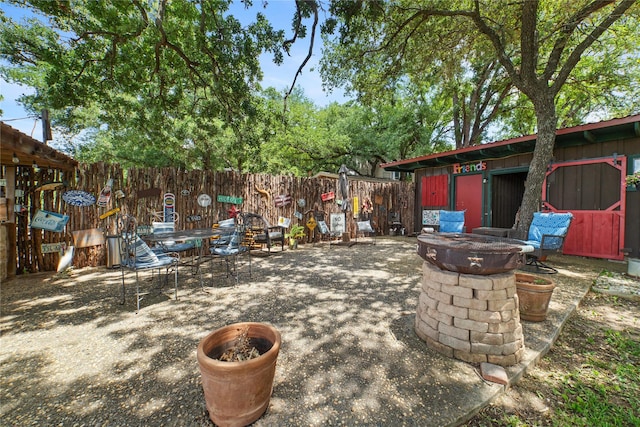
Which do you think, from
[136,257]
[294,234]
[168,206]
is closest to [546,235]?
[294,234]

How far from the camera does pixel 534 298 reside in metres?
2.52

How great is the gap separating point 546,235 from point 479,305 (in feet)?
11.5

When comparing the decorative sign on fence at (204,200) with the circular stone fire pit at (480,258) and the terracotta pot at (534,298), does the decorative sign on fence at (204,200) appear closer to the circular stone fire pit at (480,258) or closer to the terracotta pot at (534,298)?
the circular stone fire pit at (480,258)

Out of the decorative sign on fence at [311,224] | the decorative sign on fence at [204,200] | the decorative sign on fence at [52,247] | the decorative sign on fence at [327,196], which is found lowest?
the decorative sign on fence at [52,247]

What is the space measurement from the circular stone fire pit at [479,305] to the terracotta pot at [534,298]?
714 mm

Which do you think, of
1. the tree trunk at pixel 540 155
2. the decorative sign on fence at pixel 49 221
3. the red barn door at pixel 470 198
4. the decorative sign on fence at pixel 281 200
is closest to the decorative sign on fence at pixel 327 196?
the decorative sign on fence at pixel 281 200

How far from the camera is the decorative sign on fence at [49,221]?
164 inches

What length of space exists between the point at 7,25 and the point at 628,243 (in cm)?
1498

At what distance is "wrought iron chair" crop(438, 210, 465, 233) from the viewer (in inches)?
259

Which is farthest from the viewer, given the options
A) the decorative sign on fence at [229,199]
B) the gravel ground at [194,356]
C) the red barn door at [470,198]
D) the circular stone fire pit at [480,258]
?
the red barn door at [470,198]

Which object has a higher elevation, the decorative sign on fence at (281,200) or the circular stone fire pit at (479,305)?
the decorative sign on fence at (281,200)

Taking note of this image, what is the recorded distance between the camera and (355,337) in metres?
2.29

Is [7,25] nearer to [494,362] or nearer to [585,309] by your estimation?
[494,362]

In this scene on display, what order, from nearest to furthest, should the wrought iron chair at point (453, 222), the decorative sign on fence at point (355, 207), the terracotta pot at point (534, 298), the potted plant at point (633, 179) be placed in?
the terracotta pot at point (534, 298)
the potted plant at point (633, 179)
the wrought iron chair at point (453, 222)
the decorative sign on fence at point (355, 207)
